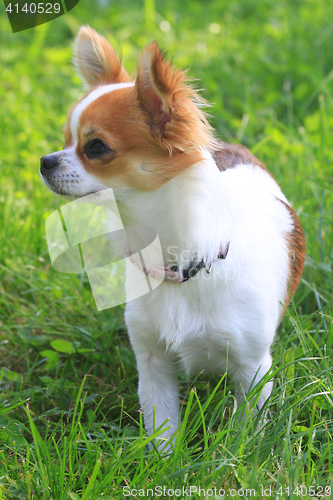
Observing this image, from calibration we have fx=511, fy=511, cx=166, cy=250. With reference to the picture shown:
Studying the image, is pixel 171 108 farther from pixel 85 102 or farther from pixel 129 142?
pixel 85 102

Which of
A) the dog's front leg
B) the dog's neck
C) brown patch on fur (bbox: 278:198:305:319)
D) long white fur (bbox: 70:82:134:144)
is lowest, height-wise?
the dog's front leg

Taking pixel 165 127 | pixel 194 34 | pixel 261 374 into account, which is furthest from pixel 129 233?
pixel 194 34

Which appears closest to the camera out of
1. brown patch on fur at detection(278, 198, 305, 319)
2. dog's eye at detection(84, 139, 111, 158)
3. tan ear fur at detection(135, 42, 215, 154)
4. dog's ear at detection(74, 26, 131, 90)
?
tan ear fur at detection(135, 42, 215, 154)

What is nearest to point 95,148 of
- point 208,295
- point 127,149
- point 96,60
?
point 127,149

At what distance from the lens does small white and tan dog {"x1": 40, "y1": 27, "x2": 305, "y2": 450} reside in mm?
1661

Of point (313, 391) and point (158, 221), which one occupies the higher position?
point (158, 221)

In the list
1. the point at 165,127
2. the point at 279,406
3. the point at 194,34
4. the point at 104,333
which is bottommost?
the point at 104,333

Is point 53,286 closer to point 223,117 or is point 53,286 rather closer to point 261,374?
point 261,374

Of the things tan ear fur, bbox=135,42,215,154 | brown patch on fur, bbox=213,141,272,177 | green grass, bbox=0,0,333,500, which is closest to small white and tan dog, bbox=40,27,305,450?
tan ear fur, bbox=135,42,215,154

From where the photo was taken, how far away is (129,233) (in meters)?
1.86

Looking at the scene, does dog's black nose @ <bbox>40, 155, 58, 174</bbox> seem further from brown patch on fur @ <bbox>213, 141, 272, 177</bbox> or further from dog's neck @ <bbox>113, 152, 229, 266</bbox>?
brown patch on fur @ <bbox>213, 141, 272, 177</bbox>

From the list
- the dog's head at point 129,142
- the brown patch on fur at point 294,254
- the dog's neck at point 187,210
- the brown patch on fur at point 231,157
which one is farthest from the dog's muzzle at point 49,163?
the brown patch on fur at point 294,254

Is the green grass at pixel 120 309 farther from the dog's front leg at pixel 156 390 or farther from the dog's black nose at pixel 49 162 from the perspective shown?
the dog's black nose at pixel 49 162

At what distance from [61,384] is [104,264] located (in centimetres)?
78
